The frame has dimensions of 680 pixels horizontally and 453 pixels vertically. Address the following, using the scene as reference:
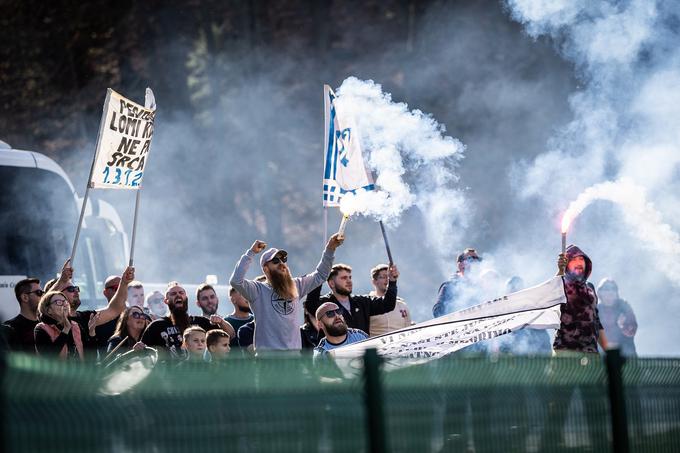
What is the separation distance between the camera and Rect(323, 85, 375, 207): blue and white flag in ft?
37.1

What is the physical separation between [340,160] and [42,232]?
4853 millimetres

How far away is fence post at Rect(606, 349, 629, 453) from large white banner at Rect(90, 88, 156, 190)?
19.2ft

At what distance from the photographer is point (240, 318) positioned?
10906 millimetres

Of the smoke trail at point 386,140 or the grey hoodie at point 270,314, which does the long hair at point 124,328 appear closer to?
the grey hoodie at point 270,314

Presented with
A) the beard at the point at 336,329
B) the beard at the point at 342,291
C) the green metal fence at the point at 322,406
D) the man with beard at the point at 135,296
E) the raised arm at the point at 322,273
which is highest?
the man with beard at the point at 135,296

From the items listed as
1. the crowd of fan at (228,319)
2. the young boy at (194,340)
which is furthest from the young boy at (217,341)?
the young boy at (194,340)

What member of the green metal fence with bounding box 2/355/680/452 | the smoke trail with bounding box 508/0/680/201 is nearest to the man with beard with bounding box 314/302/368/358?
the green metal fence with bounding box 2/355/680/452

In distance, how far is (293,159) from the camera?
1208 inches

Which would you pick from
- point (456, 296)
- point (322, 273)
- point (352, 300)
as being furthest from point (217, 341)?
point (456, 296)

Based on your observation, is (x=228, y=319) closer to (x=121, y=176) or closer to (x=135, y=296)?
(x=135, y=296)

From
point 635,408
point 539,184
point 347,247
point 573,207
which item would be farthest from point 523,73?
point 635,408

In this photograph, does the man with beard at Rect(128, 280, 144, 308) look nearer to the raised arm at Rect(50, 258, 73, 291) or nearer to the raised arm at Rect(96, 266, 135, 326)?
the raised arm at Rect(96, 266, 135, 326)

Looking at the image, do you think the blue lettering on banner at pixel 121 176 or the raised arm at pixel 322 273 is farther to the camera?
the blue lettering on banner at pixel 121 176

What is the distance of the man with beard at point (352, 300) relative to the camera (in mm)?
10195
